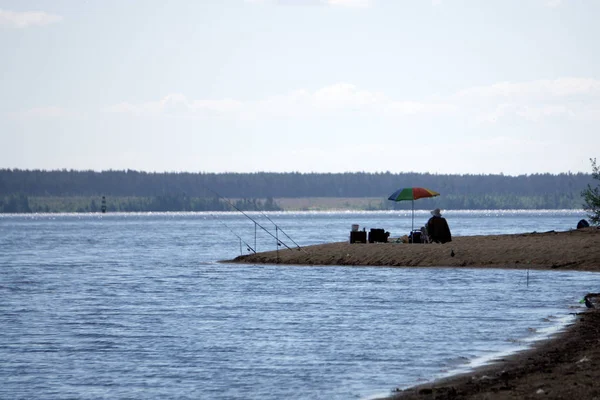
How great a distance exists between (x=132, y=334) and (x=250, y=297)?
9.49 metres

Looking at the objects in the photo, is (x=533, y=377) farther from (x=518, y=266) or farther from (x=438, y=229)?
(x=438, y=229)

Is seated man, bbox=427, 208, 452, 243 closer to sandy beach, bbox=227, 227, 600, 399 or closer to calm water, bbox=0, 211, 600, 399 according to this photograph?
sandy beach, bbox=227, 227, 600, 399

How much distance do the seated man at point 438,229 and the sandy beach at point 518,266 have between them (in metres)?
0.51

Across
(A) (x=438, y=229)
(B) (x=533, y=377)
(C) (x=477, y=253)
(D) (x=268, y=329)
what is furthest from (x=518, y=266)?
(B) (x=533, y=377)

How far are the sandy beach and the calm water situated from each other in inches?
29.8

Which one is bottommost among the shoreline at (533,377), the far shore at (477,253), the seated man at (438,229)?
the shoreline at (533,377)

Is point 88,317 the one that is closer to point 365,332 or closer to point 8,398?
point 365,332

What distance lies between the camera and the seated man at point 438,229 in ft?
146

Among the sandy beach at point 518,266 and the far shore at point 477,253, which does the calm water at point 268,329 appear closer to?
the sandy beach at point 518,266

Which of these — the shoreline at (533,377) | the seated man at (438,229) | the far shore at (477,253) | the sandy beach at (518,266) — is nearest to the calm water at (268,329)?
the shoreline at (533,377)

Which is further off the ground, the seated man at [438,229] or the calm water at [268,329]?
the seated man at [438,229]

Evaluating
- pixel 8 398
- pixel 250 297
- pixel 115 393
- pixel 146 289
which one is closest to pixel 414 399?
pixel 115 393

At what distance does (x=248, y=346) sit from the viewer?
20719 mm

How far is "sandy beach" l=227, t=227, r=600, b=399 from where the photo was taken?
14117 millimetres
